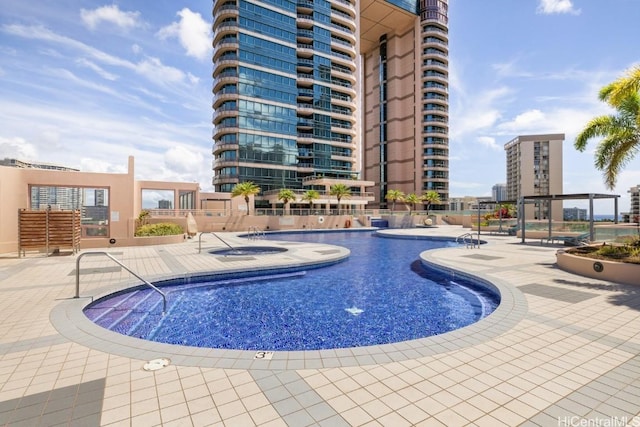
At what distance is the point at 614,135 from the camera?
12836mm

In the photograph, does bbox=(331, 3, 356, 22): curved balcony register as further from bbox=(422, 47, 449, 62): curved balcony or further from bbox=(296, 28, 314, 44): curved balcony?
bbox=(422, 47, 449, 62): curved balcony

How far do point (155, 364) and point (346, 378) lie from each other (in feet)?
9.92

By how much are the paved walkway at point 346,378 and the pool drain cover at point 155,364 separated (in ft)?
0.24

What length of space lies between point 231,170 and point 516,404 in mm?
54672

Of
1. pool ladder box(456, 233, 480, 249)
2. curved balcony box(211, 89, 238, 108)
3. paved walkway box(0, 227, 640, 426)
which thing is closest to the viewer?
paved walkway box(0, 227, 640, 426)

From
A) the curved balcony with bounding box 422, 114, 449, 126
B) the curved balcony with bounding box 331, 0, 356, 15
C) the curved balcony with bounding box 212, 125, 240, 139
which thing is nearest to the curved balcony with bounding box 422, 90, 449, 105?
the curved balcony with bounding box 422, 114, 449, 126

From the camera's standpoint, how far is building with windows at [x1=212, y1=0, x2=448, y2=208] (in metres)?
53.6

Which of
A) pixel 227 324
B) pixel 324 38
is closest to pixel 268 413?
pixel 227 324

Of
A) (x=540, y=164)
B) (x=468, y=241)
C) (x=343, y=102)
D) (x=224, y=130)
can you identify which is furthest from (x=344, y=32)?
(x=540, y=164)

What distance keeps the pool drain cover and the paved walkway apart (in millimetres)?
74

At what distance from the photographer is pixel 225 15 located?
52.7 meters

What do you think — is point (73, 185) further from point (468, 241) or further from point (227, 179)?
point (227, 179)

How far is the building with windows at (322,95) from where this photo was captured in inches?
2111

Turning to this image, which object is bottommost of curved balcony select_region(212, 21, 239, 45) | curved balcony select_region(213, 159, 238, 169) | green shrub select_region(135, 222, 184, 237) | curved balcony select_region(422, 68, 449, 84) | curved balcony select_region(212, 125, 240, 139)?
green shrub select_region(135, 222, 184, 237)
